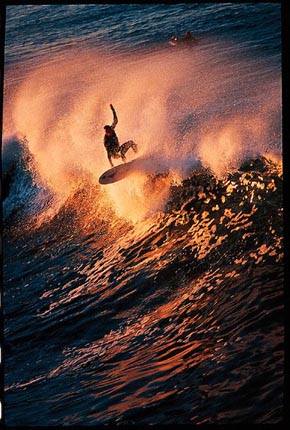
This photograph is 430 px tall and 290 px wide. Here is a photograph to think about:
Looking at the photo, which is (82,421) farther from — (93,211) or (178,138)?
(178,138)

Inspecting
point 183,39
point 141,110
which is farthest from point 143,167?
point 183,39

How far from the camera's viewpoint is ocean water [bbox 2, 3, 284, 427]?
14.2ft

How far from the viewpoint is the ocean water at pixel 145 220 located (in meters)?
4.32

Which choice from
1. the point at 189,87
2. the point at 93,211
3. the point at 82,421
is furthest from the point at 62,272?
the point at 189,87

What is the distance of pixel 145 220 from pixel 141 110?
3.22 ft

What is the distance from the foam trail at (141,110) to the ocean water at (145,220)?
2cm

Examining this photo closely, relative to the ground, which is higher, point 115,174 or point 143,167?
point 115,174

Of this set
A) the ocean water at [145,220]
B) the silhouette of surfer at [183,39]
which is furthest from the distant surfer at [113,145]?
the silhouette of surfer at [183,39]

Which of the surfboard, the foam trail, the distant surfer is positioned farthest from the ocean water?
the distant surfer

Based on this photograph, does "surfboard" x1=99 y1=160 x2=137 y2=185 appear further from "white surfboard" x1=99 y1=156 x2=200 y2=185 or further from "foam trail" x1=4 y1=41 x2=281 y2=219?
"foam trail" x1=4 y1=41 x2=281 y2=219

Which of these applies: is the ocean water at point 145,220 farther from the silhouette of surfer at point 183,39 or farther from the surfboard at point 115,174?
the surfboard at point 115,174

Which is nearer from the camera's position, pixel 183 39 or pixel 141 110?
pixel 183 39

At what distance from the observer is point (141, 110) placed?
5.93 meters

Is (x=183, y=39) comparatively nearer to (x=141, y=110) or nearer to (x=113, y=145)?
(x=141, y=110)
